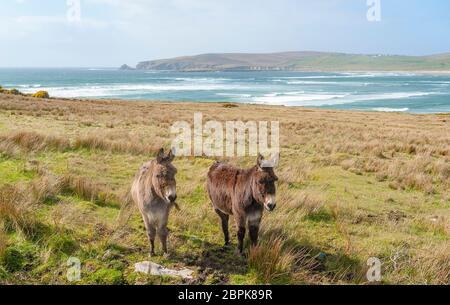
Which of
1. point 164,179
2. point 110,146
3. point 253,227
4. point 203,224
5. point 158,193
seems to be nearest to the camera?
point 164,179

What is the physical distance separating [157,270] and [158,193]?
3.68 ft

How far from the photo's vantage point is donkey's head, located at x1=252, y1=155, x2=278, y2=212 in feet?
16.0

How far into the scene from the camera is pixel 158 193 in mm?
5027

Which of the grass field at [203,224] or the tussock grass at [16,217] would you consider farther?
the tussock grass at [16,217]

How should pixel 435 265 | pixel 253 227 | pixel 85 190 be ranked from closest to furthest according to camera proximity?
pixel 253 227
pixel 435 265
pixel 85 190

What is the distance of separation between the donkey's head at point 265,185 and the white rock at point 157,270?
1474 mm

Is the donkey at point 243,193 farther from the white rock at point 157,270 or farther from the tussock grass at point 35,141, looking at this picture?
the tussock grass at point 35,141

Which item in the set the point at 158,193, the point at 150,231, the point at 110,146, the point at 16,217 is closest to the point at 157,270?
the point at 150,231

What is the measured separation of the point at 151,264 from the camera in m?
5.25

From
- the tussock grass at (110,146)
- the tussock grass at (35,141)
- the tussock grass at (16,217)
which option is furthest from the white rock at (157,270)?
the tussock grass at (110,146)

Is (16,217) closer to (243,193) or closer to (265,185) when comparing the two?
(243,193)

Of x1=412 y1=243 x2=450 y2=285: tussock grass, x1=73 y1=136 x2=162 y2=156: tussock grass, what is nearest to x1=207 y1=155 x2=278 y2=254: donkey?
x1=412 y1=243 x2=450 y2=285: tussock grass

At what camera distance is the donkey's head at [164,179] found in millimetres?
4727
